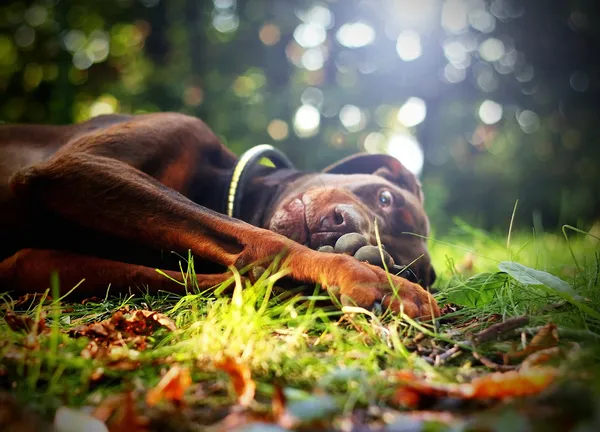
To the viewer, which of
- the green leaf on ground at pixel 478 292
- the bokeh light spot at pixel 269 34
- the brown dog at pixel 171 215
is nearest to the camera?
the brown dog at pixel 171 215

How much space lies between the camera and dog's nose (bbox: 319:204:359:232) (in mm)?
2363

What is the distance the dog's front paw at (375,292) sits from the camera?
1765mm

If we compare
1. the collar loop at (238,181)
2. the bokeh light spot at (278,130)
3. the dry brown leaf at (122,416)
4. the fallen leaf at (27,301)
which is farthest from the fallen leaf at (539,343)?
the bokeh light spot at (278,130)

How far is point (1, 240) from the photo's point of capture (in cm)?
294

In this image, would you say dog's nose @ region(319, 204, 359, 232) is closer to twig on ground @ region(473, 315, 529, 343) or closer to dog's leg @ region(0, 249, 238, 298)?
dog's leg @ region(0, 249, 238, 298)

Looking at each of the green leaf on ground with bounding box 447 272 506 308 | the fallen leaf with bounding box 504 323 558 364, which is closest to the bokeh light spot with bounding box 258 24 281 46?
the green leaf on ground with bounding box 447 272 506 308

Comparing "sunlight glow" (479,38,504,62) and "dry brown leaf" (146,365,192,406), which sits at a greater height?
"sunlight glow" (479,38,504,62)

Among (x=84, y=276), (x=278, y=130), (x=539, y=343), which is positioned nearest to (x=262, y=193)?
(x=84, y=276)

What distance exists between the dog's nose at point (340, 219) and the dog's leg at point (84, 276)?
1.73ft

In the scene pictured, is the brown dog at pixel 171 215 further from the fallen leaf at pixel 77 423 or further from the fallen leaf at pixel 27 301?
the fallen leaf at pixel 77 423

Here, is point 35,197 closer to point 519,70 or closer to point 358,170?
point 358,170

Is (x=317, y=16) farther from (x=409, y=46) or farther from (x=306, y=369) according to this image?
(x=306, y=369)

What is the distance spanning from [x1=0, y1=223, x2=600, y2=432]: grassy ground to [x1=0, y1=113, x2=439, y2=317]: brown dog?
0.18 metres

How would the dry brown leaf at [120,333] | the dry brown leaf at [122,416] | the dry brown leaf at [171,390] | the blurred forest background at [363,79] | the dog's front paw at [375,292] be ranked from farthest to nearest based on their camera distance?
the blurred forest background at [363,79] → the dog's front paw at [375,292] → the dry brown leaf at [120,333] → the dry brown leaf at [171,390] → the dry brown leaf at [122,416]
